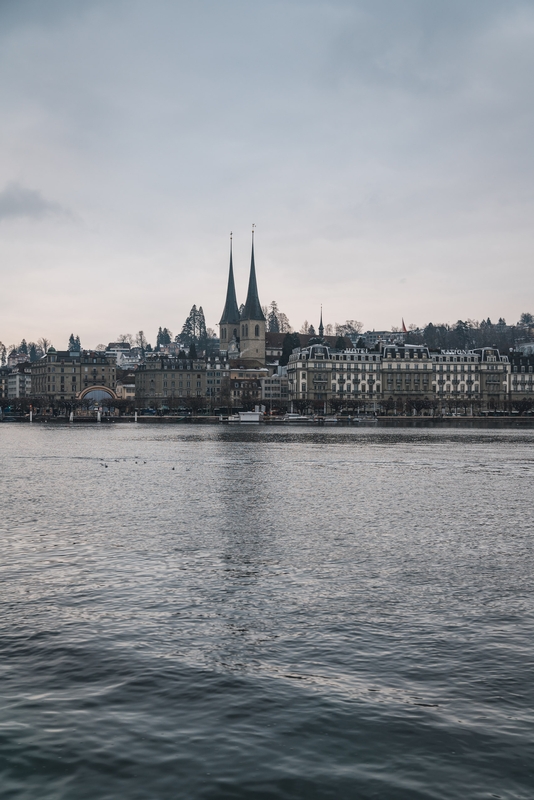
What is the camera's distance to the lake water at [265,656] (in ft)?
34.7

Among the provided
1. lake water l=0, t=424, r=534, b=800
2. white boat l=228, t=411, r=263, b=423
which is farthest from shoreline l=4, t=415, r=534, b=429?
lake water l=0, t=424, r=534, b=800

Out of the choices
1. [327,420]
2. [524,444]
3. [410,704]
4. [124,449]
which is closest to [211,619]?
[410,704]

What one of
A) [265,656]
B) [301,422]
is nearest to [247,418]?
[301,422]

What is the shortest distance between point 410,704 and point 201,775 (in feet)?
12.5

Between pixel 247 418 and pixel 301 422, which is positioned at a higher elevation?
pixel 247 418

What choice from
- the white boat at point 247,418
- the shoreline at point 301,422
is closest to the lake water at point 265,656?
the white boat at point 247,418

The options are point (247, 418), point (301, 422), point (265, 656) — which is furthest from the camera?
point (301, 422)

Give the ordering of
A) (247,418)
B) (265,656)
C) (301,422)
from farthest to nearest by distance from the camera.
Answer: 1. (301,422)
2. (247,418)
3. (265,656)

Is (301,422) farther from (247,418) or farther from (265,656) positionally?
(265,656)

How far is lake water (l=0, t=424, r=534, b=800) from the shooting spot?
10.6 meters

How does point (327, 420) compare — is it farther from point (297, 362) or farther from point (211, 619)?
point (211, 619)

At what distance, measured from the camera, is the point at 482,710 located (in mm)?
12344

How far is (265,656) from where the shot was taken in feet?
48.1

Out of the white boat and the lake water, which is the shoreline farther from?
the lake water
